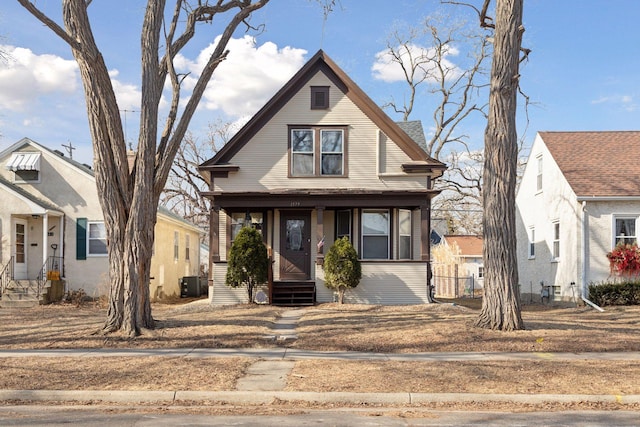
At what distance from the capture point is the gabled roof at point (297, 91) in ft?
67.4

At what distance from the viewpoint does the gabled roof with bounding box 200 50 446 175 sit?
20.5 meters

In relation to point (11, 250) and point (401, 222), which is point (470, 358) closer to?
point (401, 222)

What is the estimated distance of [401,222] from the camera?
2114 centimetres

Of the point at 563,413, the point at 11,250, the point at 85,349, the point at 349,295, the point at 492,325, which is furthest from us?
the point at 11,250

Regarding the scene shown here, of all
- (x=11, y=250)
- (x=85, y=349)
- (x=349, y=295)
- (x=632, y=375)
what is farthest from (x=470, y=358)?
(x=11, y=250)

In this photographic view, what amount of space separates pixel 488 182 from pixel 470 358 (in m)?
4.19

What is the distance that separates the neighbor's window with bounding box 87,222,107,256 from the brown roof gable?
16.6 metres

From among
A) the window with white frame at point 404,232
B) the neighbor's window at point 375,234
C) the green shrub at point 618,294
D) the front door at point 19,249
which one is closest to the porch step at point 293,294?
the neighbor's window at point 375,234

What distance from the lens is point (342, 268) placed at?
62.5ft

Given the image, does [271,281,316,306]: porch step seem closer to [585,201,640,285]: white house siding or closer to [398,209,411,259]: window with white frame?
[398,209,411,259]: window with white frame

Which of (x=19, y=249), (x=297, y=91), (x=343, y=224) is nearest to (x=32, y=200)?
(x=19, y=249)

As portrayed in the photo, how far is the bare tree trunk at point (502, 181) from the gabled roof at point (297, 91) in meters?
7.41

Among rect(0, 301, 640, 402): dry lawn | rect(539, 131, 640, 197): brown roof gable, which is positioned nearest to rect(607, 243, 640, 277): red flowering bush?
rect(539, 131, 640, 197): brown roof gable

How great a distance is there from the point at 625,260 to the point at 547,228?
167 inches
